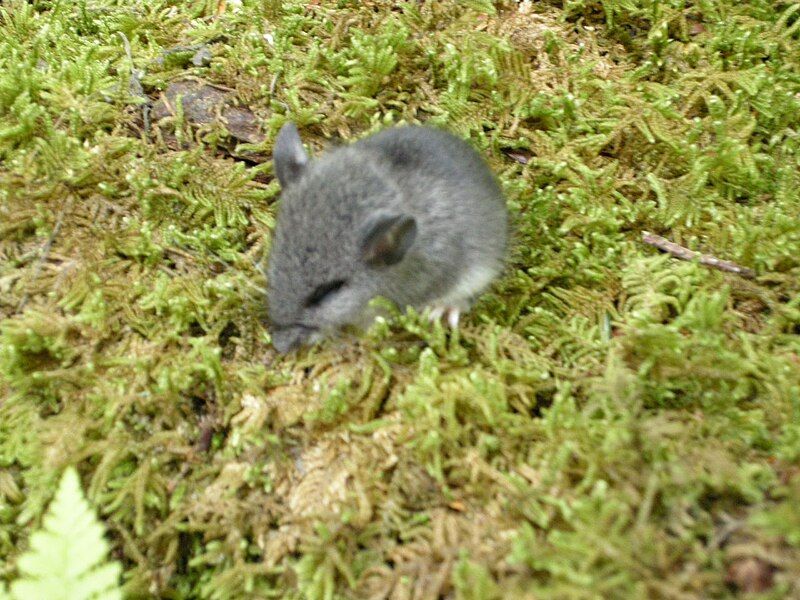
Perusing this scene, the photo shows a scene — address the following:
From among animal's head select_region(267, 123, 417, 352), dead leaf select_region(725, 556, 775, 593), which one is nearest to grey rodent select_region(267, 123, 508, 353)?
animal's head select_region(267, 123, 417, 352)

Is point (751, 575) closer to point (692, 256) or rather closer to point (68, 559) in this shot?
point (692, 256)

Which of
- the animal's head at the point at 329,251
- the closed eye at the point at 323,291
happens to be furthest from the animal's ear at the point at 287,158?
the closed eye at the point at 323,291

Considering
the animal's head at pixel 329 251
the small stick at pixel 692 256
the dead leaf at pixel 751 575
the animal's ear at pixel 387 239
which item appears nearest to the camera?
the dead leaf at pixel 751 575

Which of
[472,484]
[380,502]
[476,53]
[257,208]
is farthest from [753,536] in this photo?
[476,53]

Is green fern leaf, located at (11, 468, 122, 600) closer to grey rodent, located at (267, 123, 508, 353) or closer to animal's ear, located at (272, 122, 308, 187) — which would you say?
grey rodent, located at (267, 123, 508, 353)

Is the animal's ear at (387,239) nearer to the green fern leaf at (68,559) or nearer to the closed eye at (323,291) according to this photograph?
the closed eye at (323,291)
